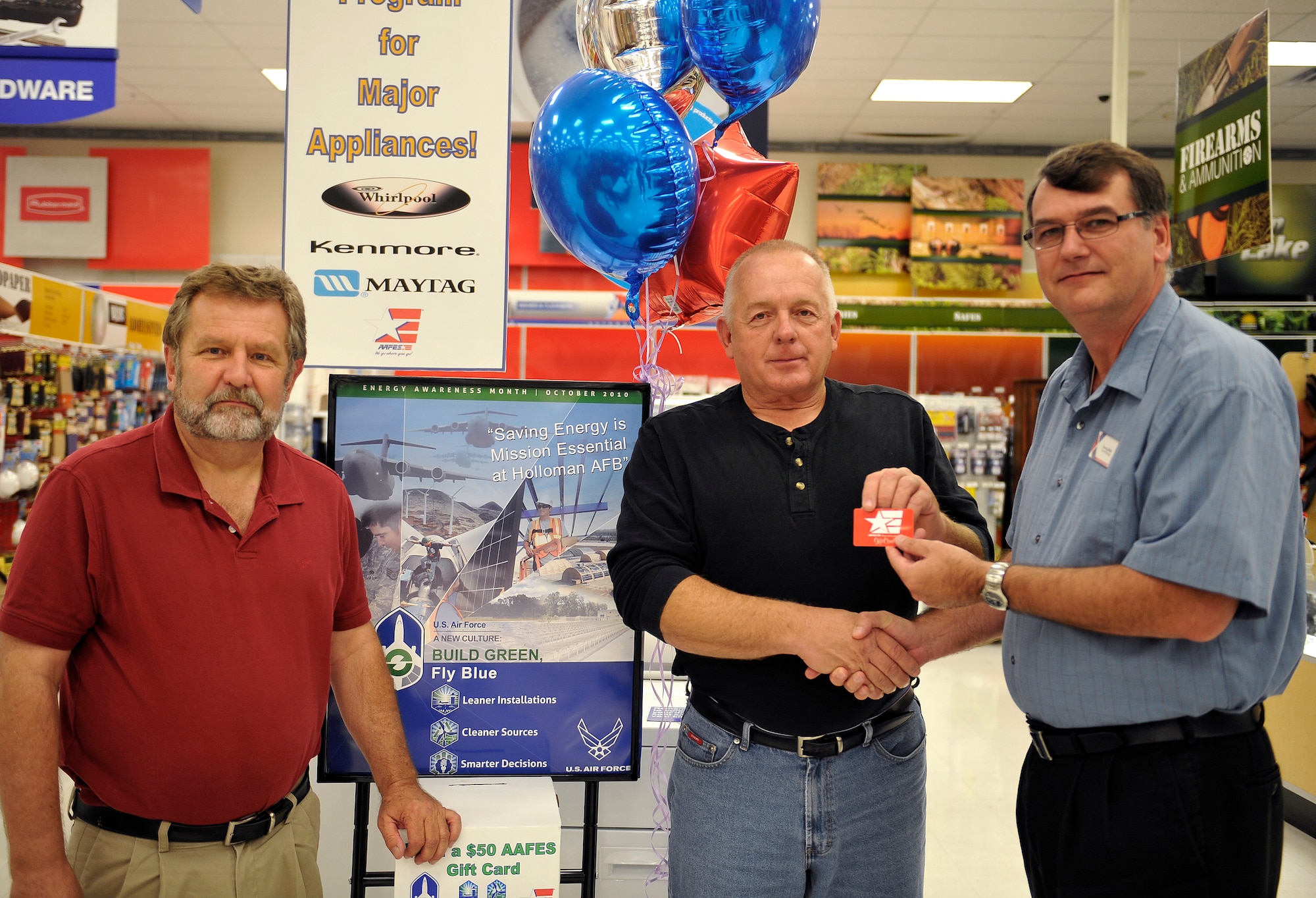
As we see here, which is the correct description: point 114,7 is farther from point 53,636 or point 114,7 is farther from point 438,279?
point 53,636

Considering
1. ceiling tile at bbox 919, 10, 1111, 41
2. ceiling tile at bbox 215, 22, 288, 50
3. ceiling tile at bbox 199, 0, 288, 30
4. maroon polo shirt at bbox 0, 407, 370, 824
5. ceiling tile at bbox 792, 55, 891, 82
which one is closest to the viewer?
maroon polo shirt at bbox 0, 407, 370, 824

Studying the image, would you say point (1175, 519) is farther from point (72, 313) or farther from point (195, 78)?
point (195, 78)

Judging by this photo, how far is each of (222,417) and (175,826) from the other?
2.39 feet

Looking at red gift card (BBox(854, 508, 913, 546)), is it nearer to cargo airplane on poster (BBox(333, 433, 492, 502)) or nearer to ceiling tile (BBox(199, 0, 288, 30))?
cargo airplane on poster (BBox(333, 433, 492, 502))

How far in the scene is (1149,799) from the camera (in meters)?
1.51

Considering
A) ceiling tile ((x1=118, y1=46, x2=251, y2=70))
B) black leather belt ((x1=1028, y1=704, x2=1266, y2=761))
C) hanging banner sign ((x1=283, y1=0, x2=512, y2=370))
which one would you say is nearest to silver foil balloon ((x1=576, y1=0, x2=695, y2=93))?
hanging banner sign ((x1=283, y1=0, x2=512, y2=370))

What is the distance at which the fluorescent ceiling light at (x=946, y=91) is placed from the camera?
27.8 feet

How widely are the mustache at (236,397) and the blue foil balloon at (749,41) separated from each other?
120cm

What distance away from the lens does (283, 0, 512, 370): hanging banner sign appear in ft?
7.77

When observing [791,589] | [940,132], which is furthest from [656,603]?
[940,132]

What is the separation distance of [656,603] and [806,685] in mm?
330

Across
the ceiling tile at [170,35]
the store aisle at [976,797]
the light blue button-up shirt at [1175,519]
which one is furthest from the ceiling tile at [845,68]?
the light blue button-up shirt at [1175,519]

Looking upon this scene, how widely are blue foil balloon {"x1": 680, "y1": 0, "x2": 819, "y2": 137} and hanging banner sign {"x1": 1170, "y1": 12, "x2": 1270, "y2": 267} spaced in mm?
3220

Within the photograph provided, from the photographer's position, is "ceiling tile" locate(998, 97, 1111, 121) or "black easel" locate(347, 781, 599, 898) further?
"ceiling tile" locate(998, 97, 1111, 121)
